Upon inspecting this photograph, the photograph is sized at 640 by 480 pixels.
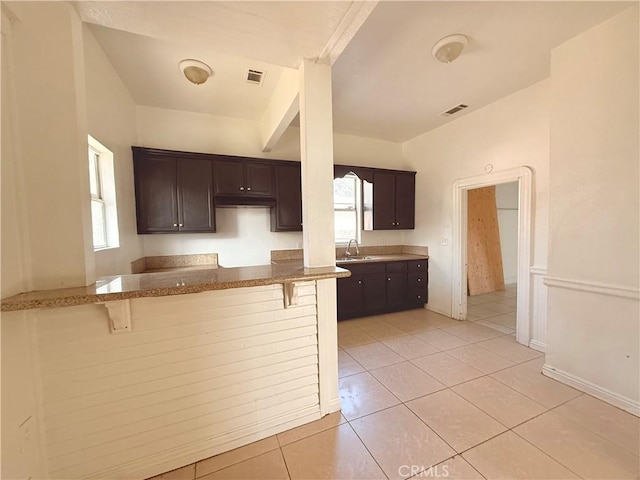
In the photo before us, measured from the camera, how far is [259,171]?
3.42m

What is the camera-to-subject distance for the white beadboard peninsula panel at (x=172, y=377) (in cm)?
131

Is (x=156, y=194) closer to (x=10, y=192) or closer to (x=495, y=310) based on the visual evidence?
(x=10, y=192)

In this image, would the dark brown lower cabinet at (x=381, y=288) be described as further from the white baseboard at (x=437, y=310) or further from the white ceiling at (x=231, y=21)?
the white ceiling at (x=231, y=21)

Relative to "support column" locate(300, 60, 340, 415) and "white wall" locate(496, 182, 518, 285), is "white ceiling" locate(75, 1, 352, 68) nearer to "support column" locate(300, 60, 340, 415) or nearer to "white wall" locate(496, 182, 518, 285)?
"support column" locate(300, 60, 340, 415)

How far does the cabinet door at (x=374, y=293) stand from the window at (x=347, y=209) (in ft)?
2.60

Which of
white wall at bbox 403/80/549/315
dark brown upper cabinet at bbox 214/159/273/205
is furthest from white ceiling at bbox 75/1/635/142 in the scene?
dark brown upper cabinet at bbox 214/159/273/205

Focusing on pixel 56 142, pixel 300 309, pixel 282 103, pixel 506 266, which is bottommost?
pixel 506 266

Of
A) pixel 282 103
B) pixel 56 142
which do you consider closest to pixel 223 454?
pixel 56 142

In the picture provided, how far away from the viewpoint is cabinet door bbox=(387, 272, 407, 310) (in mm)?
4000

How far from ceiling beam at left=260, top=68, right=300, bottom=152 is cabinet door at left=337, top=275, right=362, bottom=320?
2.13 metres

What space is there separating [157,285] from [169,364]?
48cm

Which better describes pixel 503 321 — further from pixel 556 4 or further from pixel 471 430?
pixel 556 4

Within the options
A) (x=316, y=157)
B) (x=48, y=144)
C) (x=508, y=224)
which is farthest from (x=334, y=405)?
(x=508, y=224)

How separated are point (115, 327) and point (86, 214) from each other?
647mm
